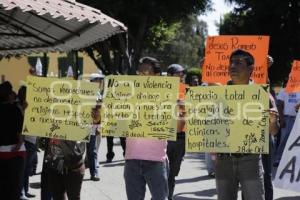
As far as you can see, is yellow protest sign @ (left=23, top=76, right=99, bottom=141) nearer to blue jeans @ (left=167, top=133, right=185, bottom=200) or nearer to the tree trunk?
blue jeans @ (left=167, top=133, right=185, bottom=200)

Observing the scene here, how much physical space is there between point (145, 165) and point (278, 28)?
72.9ft

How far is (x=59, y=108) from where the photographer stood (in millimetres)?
4918

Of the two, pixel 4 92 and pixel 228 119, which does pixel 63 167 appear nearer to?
pixel 4 92

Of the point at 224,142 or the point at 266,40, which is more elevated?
the point at 266,40

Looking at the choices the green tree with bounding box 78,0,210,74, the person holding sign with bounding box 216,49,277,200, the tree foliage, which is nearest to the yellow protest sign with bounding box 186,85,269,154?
the person holding sign with bounding box 216,49,277,200

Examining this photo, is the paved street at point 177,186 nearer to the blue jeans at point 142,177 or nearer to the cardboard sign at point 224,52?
the cardboard sign at point 224,52

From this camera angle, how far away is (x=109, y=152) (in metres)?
12.2

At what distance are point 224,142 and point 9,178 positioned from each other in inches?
111

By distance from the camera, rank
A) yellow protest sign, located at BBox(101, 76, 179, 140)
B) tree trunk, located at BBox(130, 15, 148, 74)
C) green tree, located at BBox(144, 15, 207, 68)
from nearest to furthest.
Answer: yellow protest sign, located at BBox(101, 76, 179, 140), tree trunk, located at BBox(130, 15, 148, 74), green tree, located at BBox(144, 15, 207, 68)

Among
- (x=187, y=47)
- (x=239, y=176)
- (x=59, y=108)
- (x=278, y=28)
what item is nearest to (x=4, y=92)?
(x=59, y=108)

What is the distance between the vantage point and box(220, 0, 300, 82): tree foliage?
2536 centimetres

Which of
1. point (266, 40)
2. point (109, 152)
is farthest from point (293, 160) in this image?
point (109, 152)

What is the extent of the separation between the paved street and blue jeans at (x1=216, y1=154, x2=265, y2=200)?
374 centimetres

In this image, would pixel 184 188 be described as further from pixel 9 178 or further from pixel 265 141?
pixel 265 141
